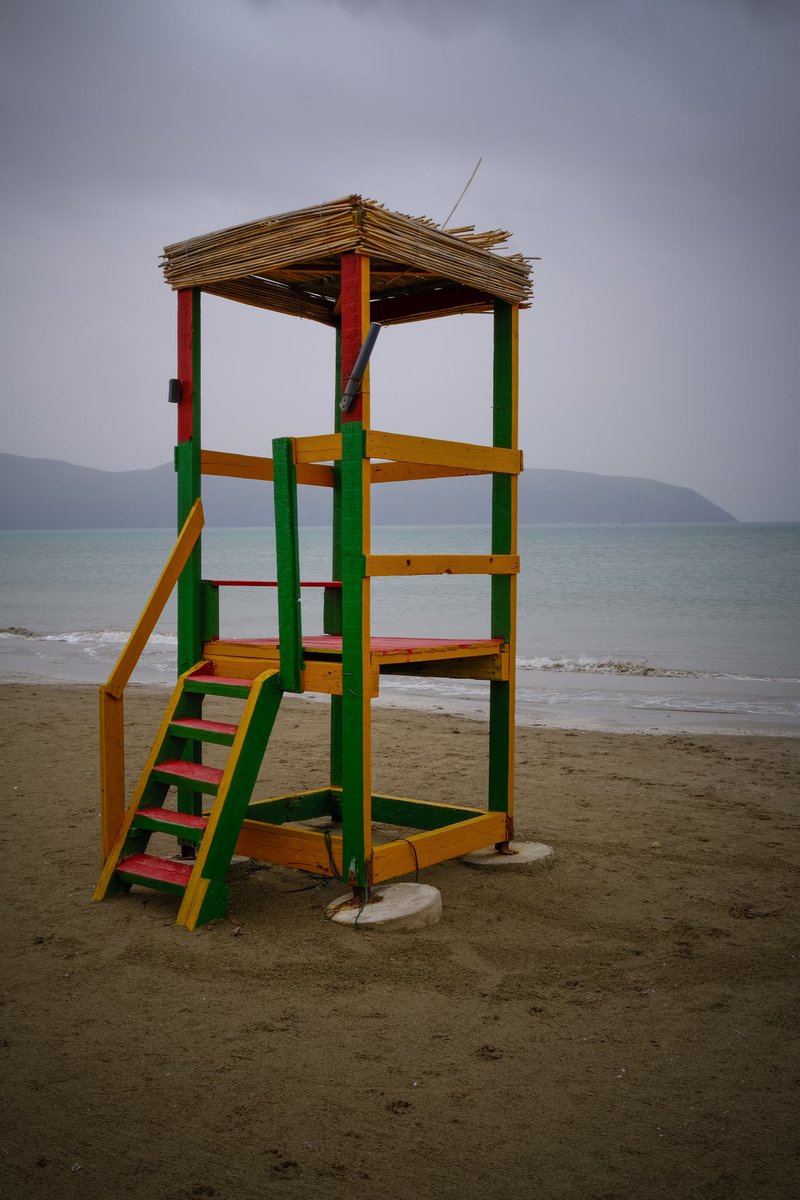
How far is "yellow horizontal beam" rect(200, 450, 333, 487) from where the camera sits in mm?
5434

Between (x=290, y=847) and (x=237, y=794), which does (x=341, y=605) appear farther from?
(x=290, y=847)

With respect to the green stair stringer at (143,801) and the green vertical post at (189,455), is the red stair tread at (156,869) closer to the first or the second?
the green stair stringer at (143,801)

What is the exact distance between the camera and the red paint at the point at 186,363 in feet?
17.2

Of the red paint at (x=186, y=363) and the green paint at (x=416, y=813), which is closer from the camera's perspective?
the red paint at (x=186, y=363)

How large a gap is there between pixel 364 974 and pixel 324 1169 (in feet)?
4.31

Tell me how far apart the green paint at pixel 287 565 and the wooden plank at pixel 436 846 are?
95cm

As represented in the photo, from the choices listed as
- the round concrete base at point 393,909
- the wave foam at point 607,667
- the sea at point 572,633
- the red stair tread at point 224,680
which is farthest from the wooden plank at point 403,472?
the wave foam at point 607,667

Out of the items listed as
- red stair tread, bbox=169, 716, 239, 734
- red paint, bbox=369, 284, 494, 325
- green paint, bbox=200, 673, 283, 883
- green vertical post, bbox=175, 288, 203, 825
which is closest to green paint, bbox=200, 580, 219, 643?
green vertical post, bbox=175, 288, 203, 825

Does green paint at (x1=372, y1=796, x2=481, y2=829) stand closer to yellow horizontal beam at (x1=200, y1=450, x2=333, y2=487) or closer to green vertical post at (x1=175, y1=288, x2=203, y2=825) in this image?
green vertical post at (x1=175, y1=288, x2=203, y2=825)

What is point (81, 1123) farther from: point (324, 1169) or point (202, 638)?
point (202, 638)

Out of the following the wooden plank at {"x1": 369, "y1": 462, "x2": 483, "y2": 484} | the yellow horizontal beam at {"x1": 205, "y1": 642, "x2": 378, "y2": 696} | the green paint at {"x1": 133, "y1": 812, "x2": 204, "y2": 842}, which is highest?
the wooden plank at {"x1": 369, "y1": 462, "x2": 483, "y2": 484}

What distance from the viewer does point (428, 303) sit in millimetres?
5898

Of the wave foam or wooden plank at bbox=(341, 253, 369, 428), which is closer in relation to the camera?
wooden plank at bbox=(341, 253, 369, 428)

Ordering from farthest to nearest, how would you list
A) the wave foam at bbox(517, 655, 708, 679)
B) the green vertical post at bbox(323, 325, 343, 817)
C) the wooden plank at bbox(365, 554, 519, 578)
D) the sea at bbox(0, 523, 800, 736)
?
the wave foam at bbox(517, 655, 708, 679) → the sea at bbox(0, 523, 800, 736) → the green vertical post at bbox(323, 325, 343, 817) → the wooden plank at bbox(365, 554, 519, 578)
